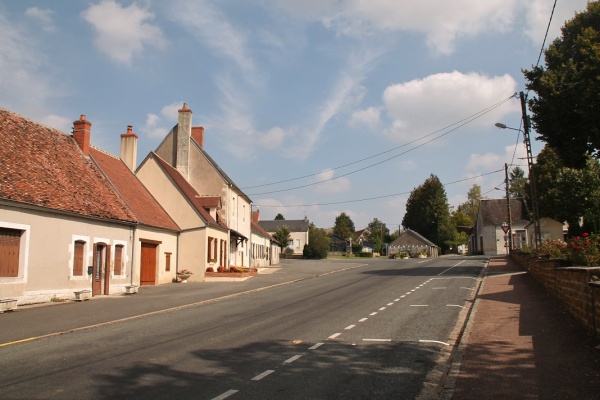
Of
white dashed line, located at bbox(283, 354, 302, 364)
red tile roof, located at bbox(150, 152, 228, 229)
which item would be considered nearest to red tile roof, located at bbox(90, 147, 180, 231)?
red tile roof, located at bbox(150, 152, 228, 229)

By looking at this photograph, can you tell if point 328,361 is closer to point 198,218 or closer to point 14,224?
point 14,224

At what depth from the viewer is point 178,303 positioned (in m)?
17.5

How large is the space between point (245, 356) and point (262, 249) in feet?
144

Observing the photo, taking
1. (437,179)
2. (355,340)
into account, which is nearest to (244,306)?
(355,340)

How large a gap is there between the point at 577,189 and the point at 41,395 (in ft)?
134

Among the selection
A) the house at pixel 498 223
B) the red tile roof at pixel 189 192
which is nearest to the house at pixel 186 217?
the red tile roof at pixel 189 192

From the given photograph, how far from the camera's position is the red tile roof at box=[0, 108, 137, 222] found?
57.1 ft

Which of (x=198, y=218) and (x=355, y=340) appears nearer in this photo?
(x=355, y=340)

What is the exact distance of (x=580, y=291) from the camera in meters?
9.80

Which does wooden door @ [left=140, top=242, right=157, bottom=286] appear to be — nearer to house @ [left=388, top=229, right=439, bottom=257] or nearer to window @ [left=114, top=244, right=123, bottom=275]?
window @ [left=114, top=244, right=123, bottom=275]

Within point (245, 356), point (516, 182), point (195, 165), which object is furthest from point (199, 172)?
point (516, 182)

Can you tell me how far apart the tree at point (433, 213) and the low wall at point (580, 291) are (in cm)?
7383

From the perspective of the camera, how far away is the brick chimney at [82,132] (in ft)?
79.4

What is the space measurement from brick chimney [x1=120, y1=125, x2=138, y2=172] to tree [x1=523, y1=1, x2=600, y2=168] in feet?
76.5
